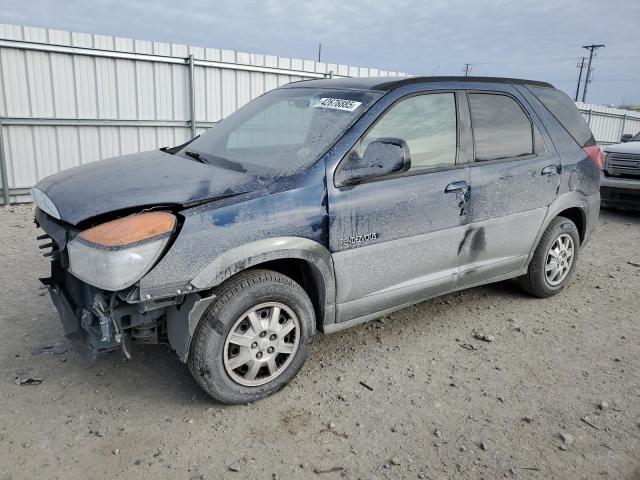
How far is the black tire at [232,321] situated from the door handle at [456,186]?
1.30m

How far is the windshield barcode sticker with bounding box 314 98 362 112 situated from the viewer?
3406 millimetres

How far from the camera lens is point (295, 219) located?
2.97 meters

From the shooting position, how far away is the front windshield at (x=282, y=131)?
3.26 meters

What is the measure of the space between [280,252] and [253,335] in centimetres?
50

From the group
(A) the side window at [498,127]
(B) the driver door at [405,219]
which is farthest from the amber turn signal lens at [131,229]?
(A) the side window at [498,127]

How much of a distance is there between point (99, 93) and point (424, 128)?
721 cm

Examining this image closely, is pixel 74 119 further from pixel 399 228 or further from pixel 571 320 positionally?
pixel 571 320

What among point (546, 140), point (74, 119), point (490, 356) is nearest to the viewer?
point (490, 356)

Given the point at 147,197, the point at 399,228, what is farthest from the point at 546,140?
the point at 147,197

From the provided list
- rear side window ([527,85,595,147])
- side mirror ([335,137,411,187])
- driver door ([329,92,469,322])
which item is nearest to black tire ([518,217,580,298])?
rear side window ([527,85,595,147])

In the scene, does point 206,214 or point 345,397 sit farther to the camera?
point 345,397

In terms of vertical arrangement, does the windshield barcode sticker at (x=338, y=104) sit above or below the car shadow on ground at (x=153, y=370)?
above

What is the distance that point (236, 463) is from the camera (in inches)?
101

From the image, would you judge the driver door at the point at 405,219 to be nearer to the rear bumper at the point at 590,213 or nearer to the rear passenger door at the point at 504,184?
the rear passenger door at the point at 504,184
